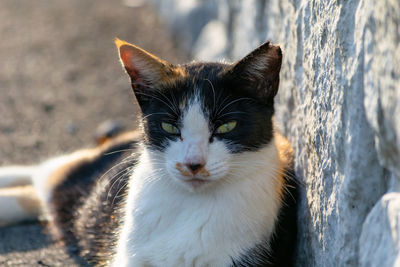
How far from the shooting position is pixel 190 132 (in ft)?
5.69

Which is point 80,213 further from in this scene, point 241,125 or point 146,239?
point 241,125

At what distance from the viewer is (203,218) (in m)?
1.78

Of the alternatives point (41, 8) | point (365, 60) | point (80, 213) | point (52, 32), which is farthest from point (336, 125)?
point (41, 8)

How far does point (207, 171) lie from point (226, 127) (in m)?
0.20

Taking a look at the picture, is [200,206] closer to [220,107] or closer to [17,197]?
[220,107]

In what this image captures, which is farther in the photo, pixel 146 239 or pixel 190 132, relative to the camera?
pixel 146 239

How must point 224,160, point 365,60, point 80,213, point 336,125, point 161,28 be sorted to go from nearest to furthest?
point 365,60 < point 336,125 < point 224,160 < point 80,213 < point 161,28

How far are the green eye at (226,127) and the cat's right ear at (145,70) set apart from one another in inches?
10.6

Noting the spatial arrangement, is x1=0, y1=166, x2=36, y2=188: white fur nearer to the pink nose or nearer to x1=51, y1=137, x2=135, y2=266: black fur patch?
x1=51, y1=137, x2=135, y2=266: black fur patch

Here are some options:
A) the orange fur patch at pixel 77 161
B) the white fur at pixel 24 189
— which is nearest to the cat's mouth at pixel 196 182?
the orange fur patch at pixel 77 161

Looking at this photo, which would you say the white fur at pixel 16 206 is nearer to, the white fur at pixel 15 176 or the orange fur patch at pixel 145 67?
the white fur at pixel 15 176

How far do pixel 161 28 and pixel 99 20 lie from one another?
84 centimetres

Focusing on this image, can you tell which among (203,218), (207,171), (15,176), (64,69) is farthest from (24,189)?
(64,69)

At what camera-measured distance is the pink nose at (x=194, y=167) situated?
1.64m
